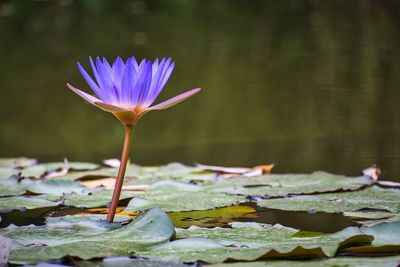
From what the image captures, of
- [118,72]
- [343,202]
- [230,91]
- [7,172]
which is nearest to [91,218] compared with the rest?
[118,72]

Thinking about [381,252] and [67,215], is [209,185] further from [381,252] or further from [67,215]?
[381,252]

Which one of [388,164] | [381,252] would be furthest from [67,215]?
[388,164]

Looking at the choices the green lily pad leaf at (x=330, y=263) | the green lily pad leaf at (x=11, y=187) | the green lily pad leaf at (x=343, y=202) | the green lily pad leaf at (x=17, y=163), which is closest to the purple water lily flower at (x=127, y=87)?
the green lily pad leaf at (x=330, y=263)

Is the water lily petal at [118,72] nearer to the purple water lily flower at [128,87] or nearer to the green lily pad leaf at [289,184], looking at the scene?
the purple water lily flower at [128,87]

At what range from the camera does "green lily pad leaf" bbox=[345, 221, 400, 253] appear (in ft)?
2.65

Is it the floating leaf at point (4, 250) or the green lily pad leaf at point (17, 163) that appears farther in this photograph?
the green lily pad leaf at point (17, 163)

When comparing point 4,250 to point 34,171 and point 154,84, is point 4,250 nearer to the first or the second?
point 154,84

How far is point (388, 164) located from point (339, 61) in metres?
2.59

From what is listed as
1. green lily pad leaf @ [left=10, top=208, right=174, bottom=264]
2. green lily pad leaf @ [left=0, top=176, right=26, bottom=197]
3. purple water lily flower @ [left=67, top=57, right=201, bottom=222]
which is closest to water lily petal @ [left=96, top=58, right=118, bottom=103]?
purple water lily flower @ [left=67, top=57, right=201, bottom=222]

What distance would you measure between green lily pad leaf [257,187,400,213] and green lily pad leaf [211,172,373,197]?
44 millimetres

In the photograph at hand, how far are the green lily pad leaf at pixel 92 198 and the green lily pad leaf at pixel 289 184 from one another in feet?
0.62

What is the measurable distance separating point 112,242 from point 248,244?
165 mm

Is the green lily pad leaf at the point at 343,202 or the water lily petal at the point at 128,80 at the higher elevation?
the water lily petal at the point at 128,80

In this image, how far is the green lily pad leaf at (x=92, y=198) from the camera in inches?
48.6
